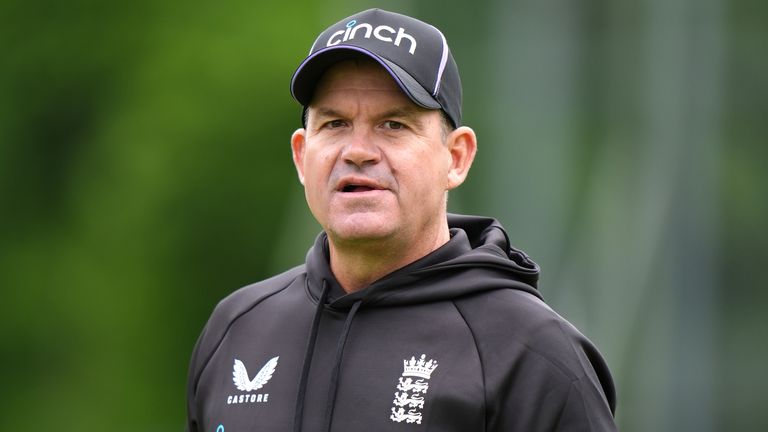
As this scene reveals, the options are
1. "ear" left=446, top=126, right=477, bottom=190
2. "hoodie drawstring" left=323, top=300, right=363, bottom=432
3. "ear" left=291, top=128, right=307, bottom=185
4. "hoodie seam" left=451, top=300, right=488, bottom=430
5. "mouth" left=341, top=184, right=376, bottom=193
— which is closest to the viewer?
"hoodie seam" left=451, top=300, right=488, bottom=430

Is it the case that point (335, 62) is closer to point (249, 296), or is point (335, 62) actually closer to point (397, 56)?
point (397, 56)

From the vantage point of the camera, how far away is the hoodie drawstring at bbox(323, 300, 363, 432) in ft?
12.2

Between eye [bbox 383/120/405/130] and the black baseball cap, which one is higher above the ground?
the black baseball cap

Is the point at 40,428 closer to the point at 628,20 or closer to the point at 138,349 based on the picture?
the point at 138,349

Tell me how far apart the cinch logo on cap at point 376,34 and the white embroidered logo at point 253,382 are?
818 mm

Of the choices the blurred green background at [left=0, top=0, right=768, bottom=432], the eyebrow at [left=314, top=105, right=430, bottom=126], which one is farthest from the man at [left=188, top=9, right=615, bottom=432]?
the blurred green background at [left=0, top=0, right=768, bottom=432]

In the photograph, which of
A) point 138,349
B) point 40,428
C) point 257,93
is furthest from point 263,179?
point 40,428

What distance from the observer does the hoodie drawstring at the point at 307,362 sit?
12.3ft

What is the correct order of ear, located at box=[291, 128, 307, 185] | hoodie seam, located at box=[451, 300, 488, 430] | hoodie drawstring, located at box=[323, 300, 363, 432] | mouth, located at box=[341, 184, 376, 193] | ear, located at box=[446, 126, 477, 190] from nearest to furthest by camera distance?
1. hoodie seam, located at box=[451, 300, 488, 430]
2. hoodie drawstring, located at box=[323, 300, 363, 432]
3. mouth, located at box=[341, 184, 376, 193]
4. ear, located at box=[446, 126, 477, 190]
5. ear, located at box=[291, 128, 307, 185]

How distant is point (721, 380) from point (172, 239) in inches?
439

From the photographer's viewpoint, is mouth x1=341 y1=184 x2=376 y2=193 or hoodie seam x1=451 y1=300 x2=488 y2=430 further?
mouth x1=341 y1=184 x2=376 y2=193

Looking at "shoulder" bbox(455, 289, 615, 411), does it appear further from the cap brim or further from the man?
the cap brim

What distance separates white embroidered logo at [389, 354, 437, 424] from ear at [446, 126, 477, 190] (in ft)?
1.68

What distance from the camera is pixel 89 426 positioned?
59.2ft
